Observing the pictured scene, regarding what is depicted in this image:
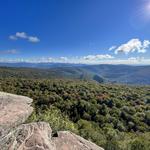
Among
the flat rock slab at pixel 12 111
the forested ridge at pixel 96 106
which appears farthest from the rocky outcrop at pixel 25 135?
the forested ridge at pixel 96 106

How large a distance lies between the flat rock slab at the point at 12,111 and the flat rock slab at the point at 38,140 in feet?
2.01

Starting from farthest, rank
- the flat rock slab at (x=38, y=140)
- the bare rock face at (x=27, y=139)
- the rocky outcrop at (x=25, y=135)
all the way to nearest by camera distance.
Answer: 1. the rocky outcrop at (x=25, y=135)
2. the flat rock slab at (x=38, y=140)
3. the bare rock face at (x=27, y=139)

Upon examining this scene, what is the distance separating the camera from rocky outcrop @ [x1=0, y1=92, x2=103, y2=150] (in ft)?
39.6

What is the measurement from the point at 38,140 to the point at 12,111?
12.1ft

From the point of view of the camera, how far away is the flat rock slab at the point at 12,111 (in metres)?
13.7

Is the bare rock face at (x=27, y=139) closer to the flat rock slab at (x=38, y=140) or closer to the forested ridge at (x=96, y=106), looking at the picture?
the flat rock slab at (x=38, y=140)

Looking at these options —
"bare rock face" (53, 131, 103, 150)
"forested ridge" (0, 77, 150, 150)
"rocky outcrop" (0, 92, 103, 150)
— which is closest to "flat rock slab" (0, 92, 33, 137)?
"rocky outcrop" (0, 92, 103, 150)

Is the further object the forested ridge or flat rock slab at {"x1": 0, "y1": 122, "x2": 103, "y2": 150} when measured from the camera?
the forested ridge

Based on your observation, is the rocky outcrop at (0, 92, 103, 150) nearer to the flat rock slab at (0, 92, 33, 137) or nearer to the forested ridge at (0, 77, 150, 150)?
the flat rock slab at (0, 92, 33, 137)

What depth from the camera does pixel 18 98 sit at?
59.8 feet

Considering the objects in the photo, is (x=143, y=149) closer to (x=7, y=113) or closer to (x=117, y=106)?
(x=7, y=113)

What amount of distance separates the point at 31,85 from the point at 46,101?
605 inches

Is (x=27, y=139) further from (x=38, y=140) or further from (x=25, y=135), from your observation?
(x=38, y=140)

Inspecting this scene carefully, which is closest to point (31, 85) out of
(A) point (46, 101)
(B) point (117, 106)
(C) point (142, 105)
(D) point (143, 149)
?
(A) point (46, 101)
